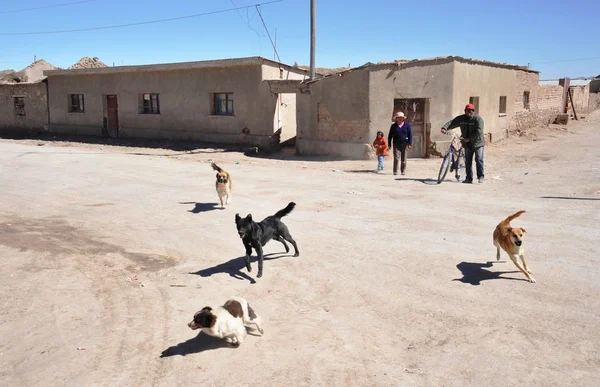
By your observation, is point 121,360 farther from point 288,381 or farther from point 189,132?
point 189,132

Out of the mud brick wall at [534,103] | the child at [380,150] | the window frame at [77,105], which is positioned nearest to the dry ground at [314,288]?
the child at [380,150]

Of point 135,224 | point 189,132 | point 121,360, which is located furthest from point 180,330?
point 189,132

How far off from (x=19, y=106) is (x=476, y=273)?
30.5m

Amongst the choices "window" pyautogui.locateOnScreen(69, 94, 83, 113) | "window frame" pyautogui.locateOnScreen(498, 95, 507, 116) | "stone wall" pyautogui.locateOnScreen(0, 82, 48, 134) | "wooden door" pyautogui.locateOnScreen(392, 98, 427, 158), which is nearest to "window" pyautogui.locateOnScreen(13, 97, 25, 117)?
"stone wall" pyautogui.locateOnScreen(0, 82, 48, 134)

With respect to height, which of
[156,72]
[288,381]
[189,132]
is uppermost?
[156,72]

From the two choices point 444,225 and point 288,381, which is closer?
point 288,381

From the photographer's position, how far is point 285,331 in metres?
4.98

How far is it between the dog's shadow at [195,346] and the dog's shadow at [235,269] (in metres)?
1.48

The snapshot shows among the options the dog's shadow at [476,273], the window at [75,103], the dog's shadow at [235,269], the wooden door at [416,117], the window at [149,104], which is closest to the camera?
the dog's shadow at [476,273]

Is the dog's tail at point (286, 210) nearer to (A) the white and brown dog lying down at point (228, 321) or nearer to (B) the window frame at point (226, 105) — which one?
(A) the white and brown dog lying down at point (228, 321)

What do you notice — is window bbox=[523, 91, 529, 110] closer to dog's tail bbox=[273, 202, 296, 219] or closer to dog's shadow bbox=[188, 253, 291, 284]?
dog's shadow bbox=[188, 253, 291, 284]

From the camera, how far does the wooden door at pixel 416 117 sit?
17391 mm

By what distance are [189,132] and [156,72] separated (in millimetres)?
3279

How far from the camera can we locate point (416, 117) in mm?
17500
